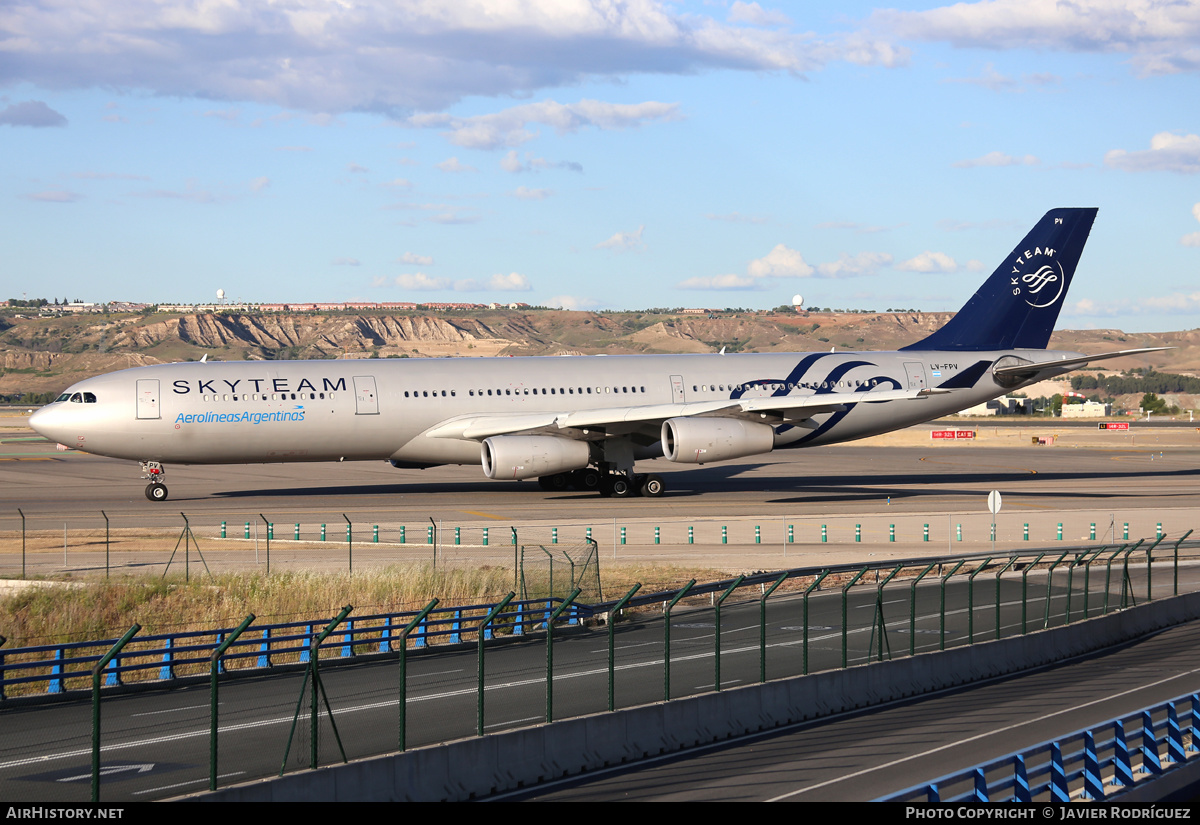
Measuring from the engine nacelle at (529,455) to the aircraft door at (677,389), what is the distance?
5.49 m

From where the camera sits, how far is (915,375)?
48594 mm

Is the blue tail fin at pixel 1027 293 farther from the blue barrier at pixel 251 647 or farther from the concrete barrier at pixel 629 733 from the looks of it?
the blue barrier at pixel 251 647

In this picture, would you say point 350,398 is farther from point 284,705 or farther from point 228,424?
point 284,705

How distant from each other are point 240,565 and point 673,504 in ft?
57.8

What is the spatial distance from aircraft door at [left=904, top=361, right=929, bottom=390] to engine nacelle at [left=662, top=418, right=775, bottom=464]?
8.64m

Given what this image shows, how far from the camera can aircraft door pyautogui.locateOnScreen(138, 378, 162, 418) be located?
39906 millimetres

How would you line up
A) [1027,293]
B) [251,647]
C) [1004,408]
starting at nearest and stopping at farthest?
[251,647], [1027,293], [1004,408]

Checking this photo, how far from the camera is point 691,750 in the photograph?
16047 millimetres

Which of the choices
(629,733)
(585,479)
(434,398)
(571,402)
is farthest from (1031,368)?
(629,733)

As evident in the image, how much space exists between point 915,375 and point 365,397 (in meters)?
21.4

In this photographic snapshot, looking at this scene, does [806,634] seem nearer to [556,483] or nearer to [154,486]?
[556,483]

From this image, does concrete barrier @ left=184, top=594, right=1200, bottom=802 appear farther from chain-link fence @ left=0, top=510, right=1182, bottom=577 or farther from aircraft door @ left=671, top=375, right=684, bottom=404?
aircraft door @ left=671, top=375, right=684, bottom=404

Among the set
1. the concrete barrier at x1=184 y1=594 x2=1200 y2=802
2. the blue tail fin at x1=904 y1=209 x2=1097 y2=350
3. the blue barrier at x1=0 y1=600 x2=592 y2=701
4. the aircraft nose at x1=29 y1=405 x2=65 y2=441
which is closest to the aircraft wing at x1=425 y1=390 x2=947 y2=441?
the blue tail fin at x1=904 y1=209 x2=1097 y2=350
